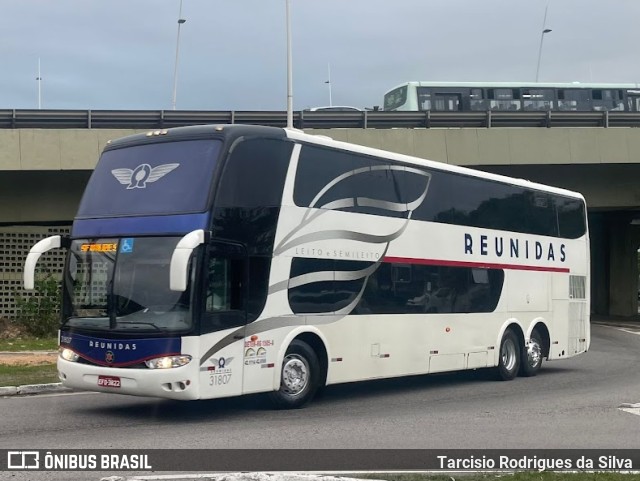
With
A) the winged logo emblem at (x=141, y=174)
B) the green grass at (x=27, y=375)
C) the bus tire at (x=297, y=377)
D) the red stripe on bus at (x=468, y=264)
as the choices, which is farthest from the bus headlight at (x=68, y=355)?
the red stripe on bus at (x=468, y=264)

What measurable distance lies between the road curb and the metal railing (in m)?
14.6

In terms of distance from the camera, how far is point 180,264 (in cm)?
1025

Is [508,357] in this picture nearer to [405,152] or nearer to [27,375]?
[27,375]

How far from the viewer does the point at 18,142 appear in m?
26.9

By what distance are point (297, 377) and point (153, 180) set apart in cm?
334

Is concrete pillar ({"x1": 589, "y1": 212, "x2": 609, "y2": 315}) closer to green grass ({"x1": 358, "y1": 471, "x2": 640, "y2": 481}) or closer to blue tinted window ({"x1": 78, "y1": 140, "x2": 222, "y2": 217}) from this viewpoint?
blue tinted window ({"x1": 78, "y1": 140, "x2": 222, "y2": 217})

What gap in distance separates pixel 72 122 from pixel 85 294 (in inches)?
688

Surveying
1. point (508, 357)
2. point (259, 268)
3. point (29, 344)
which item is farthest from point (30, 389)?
point (29, 344)

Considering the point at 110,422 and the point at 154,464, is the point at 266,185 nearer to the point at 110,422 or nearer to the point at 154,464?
the point at 110,422

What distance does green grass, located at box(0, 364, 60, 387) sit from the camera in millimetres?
15306

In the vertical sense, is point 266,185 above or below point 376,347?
above

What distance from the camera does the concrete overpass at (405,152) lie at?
1071 inches

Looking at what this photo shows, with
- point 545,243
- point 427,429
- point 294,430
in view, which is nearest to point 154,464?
point 294,430

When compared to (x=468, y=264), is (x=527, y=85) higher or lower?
higher
